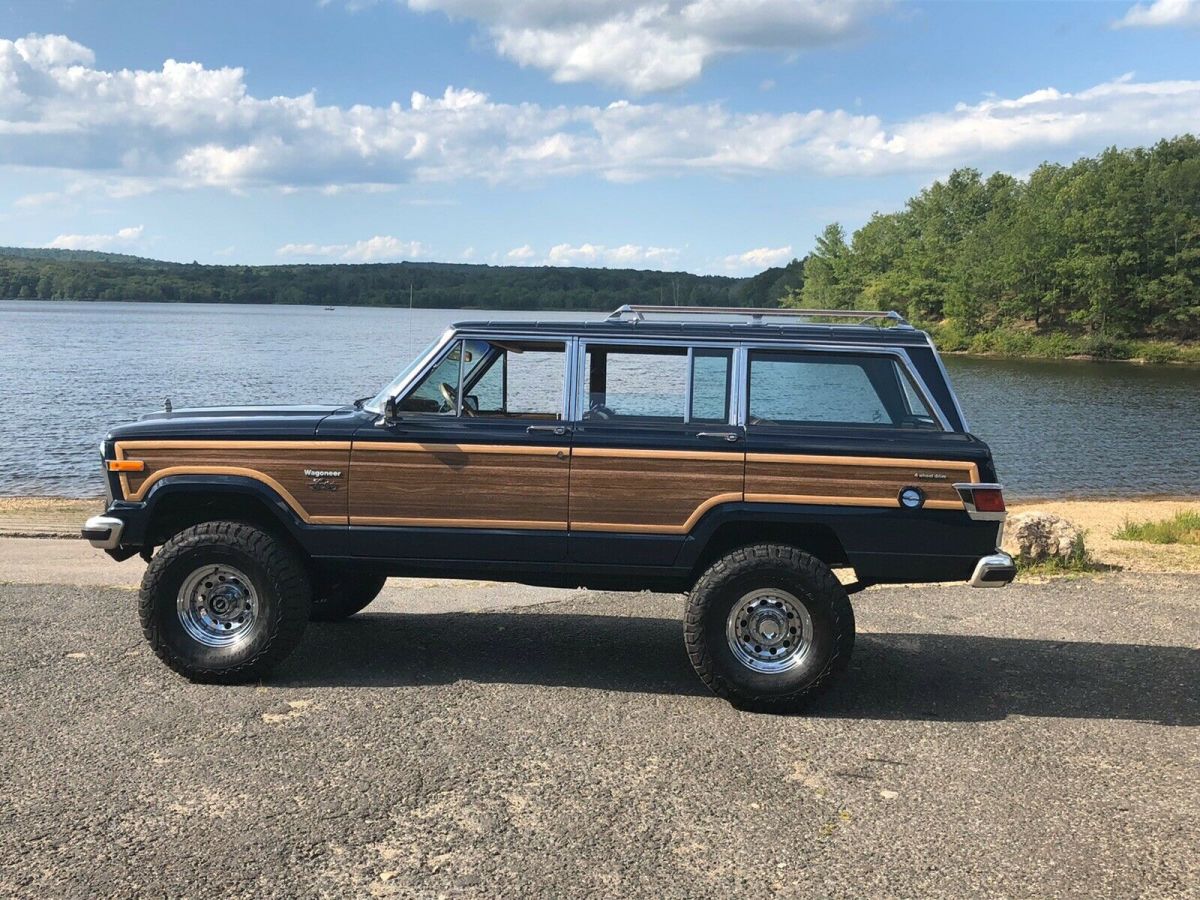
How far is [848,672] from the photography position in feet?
22.1

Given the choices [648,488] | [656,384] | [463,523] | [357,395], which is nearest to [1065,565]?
[656,384]

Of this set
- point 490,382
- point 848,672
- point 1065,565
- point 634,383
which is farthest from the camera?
point 1065,565

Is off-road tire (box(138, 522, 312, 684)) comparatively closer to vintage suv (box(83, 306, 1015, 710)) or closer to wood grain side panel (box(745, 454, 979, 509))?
vintage suv (box(83, 306, 1015, 710))

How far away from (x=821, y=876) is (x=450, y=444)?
3.09m

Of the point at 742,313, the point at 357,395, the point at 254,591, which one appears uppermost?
the point at 742,313

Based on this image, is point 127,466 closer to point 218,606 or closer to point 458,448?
point 218,606

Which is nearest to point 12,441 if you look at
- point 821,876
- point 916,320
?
point 821,876

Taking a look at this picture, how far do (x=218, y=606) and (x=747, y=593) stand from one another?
3136 mm

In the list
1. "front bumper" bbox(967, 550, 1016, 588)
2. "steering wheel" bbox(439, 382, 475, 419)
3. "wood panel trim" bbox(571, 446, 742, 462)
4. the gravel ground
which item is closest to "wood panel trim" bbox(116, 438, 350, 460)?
"steering wheel" bbox(439, 382, 475, 419)

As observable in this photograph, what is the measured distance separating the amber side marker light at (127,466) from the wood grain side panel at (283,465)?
0.31ft

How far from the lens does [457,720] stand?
5566 millimetres

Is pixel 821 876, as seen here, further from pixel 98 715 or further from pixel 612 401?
pixel 98 715

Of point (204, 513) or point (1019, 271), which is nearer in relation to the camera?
point (204, 513)

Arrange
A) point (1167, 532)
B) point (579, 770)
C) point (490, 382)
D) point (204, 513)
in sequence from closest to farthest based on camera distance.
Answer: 1. point (579, 770)
2. point (490, 382)
3. point (204, 513)
4. point (1167, 532)
